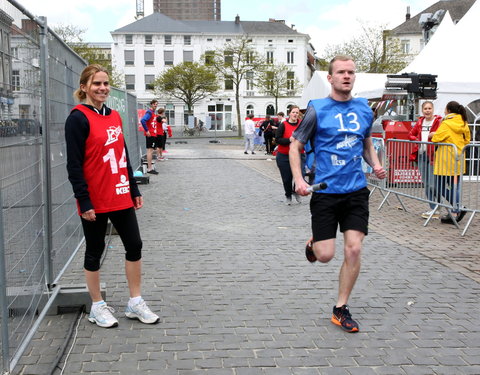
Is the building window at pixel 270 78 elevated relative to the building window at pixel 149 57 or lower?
lower

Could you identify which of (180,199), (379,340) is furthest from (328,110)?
(180,199)

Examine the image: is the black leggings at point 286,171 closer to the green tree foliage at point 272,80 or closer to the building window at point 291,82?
the green tree foliage at point 272,80

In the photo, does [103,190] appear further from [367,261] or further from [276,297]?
[367,261]

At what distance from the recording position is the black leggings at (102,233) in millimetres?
4395

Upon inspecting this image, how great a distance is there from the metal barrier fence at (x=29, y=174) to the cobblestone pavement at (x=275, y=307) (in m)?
0.30

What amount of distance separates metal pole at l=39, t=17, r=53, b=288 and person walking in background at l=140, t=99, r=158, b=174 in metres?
13.0

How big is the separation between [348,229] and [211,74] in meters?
61.1

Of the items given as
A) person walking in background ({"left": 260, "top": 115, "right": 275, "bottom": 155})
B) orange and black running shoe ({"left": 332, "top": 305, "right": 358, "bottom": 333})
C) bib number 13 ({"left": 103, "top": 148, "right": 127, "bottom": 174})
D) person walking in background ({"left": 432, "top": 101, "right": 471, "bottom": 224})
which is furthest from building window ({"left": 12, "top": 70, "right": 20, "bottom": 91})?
person walking in background ({"left": 260, "top": 115, "right": 275, "bottom": 155})

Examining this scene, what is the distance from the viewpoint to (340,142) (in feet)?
14.6

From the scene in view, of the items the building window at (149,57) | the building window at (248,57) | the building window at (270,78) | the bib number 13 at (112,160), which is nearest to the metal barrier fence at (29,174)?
the bib number 13 at (112,160)

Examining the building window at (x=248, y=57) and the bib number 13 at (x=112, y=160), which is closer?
the bib number 13 at (x=112, y=160)

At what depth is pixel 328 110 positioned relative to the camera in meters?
4.46

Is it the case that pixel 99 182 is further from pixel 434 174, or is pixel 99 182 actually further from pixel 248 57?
pixel 248 57

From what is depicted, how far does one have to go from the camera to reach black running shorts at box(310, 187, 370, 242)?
4414 millimetres
